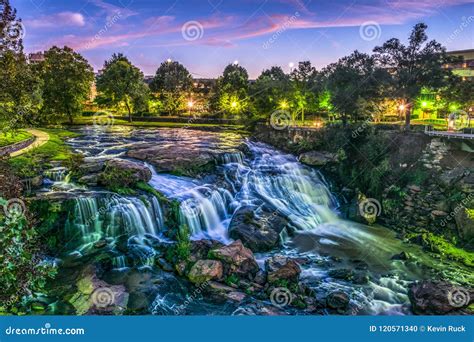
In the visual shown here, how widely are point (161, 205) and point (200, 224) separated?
179 cm

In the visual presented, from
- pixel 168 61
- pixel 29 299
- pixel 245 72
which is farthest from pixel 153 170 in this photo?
pixel 168 61

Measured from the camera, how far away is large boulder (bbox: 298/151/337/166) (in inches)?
908

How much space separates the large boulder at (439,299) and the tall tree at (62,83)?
1419 inches

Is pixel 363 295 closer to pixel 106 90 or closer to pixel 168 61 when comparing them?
pixel 106 90

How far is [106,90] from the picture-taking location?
146ft

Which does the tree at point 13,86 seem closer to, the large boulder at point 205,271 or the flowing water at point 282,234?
the flowing water at point 282,234
